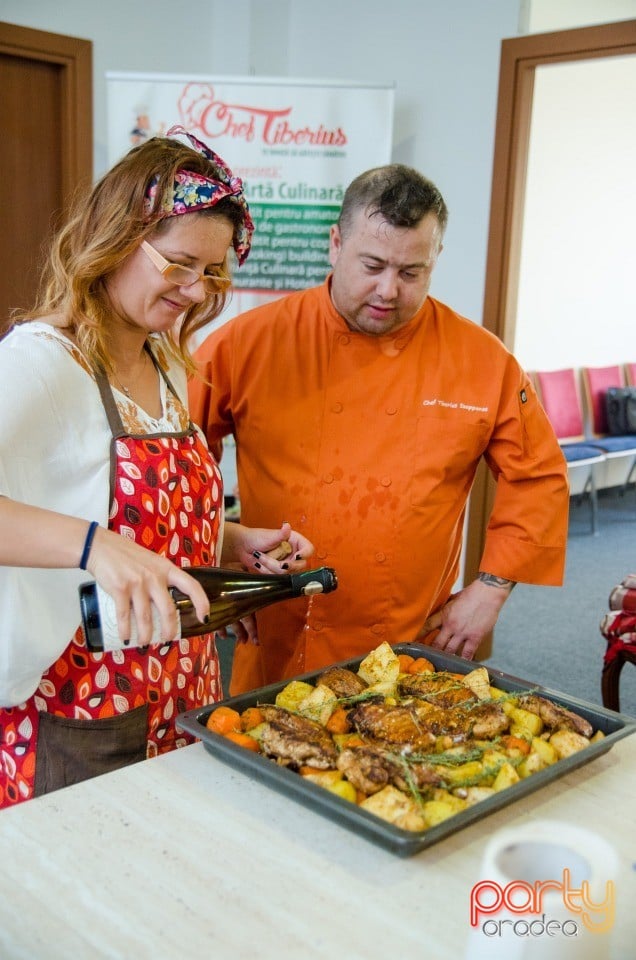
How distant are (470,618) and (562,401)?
5.04 metres

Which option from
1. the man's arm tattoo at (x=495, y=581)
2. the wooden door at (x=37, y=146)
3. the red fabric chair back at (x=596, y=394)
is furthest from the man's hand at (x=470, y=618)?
the red fabric chair back at (x=596, y=394)

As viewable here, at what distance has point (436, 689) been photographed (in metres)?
1.35

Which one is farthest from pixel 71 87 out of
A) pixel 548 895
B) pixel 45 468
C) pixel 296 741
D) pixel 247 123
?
pixel 548 895

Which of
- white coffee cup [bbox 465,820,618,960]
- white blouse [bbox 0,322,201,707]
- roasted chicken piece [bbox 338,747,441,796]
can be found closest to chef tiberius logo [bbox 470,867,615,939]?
white coffee cup [bbox 465,820,618,960]

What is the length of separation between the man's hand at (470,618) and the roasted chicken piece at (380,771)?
89 centimetres

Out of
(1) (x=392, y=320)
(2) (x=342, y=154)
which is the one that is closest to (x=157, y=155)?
(1) (x=392, y=320)

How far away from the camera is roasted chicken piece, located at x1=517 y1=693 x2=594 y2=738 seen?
127 centimetres

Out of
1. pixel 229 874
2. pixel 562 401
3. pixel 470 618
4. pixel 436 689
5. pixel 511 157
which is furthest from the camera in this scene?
pixel 562 401

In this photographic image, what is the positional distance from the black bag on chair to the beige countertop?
Result: 6.09m

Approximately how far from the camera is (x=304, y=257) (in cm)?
377

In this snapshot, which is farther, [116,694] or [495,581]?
[495,581]

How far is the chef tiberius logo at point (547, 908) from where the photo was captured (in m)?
0.75

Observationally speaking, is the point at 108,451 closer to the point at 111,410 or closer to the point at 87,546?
the point at 111,410

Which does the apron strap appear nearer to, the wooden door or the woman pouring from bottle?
the woman pouring from bottle
